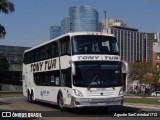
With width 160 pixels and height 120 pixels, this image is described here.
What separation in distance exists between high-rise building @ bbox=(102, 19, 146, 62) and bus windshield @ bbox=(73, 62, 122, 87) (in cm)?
13257

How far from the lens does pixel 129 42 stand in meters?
176

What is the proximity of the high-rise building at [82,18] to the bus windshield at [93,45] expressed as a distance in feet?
89.2

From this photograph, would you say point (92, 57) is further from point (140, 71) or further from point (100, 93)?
point (140, 71)

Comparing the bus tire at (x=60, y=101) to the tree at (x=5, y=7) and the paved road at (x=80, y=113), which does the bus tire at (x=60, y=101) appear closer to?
the paved road at (x=80, y=113)

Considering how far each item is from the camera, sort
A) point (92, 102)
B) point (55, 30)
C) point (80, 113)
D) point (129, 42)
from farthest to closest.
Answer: point (129, 42) < point (55, 30) < point (80, 113) < point (92, 102)

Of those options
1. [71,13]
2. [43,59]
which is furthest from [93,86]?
[71,13]

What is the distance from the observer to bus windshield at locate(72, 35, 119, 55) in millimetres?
21656

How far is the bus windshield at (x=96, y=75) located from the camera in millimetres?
21094

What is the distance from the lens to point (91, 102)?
2083 centimetres

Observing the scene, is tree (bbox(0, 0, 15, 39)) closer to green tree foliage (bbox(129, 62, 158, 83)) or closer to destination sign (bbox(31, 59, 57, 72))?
destination sign (bbox(31, 59, 57, 72))

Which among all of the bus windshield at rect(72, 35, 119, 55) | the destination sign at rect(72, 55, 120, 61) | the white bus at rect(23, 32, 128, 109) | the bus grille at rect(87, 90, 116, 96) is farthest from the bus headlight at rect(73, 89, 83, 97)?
the bus windshield at rect(72, 35, 119, 55)

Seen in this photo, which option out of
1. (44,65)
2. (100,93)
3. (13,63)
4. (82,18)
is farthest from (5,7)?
(13,63)

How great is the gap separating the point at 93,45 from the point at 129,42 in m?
156

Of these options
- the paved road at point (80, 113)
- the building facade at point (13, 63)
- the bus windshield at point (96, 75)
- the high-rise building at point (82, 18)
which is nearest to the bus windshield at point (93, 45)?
the bus windshield at point (96, 75)
